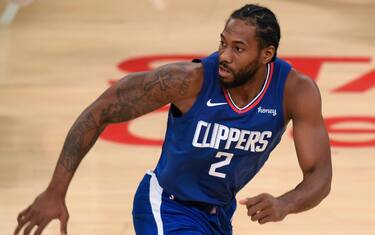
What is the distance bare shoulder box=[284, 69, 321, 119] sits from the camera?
13.4 ft

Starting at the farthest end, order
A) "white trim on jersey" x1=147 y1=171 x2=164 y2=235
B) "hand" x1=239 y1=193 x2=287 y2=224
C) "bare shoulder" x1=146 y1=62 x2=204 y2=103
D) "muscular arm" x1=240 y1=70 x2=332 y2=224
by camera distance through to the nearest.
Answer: "white trim on jersey" x1=147 y1=171 x2=164 y2=235, "muscular arm" x1=240 y1=70 x2=332 y2=224, "bare shoulder" x1=146 y1=62 x2=204 y2=103, "hand" x1=239 y1=193 x2=287 y2=224

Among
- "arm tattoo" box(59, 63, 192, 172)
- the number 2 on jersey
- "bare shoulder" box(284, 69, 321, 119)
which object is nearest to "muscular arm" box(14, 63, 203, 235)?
"arm tattoo" box(59, 63, 192, 172)

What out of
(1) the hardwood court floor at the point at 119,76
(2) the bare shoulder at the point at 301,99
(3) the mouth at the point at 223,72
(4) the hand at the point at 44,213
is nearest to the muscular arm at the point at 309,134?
(2) the bare shoulder at the point at 301,99

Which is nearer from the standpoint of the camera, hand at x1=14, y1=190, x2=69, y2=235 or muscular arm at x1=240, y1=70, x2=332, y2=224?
hand at x1=14, y1=190, x2=69, y2=235

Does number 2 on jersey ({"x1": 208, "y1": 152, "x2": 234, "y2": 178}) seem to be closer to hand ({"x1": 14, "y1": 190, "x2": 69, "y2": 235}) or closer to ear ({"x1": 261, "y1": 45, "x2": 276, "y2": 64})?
ear ({"x1": 261, "y1": 45, "x2": 276, "y2": 64})

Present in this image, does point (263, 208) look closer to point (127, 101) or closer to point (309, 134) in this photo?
point (309, 134)

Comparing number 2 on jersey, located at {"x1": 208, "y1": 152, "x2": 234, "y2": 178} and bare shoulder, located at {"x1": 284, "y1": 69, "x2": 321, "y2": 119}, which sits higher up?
bare shoulder, located at {"x1": 284, "y1": 69, "x2": 321, "y2": 119}

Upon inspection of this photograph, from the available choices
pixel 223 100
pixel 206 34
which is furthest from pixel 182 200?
pixel 206 34

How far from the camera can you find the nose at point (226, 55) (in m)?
3.85

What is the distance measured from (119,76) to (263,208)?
4.97m

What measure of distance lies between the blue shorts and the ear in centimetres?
65

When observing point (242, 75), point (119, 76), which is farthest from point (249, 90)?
point (119, 76)

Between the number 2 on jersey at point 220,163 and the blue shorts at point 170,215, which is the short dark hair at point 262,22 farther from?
the blue shorts at point 170,215

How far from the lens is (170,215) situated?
4.18 meters
